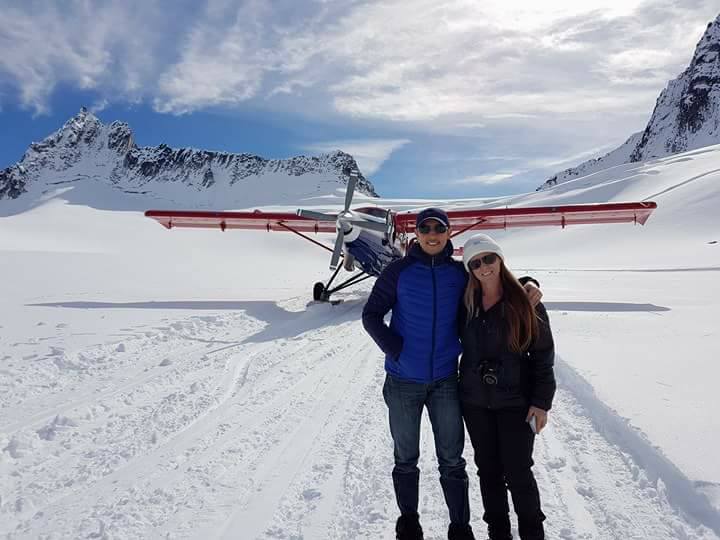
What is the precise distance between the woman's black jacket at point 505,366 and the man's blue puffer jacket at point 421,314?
0.50 feet

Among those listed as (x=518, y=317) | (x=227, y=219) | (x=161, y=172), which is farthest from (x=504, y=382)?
(x=161, y=172)

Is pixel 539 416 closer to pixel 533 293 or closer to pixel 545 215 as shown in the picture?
pixel 533 293

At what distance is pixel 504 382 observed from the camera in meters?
2.44

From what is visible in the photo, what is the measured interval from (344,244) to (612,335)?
6.30 metres

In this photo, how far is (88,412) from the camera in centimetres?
448

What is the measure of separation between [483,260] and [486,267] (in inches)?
1.8

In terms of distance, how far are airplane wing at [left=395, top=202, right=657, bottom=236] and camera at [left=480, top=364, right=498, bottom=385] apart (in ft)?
34.9

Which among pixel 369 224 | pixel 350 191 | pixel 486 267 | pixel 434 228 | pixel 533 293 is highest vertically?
pixel 350 191

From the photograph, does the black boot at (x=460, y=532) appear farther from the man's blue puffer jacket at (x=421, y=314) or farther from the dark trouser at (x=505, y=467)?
the man's blue puffer jacket at (x=421, y=314)

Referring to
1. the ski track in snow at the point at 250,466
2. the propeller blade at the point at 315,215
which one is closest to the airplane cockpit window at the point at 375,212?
the propeller blade at the point at 315,215

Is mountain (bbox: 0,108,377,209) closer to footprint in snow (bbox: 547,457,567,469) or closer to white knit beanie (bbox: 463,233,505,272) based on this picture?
footprint in snow (bbox: 547,457,567,469)

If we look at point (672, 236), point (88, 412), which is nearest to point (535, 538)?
point (88, 412)

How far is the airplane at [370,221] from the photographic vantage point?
11165 millimetres

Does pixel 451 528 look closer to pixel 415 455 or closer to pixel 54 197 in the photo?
pixel 415 455
